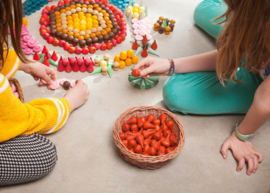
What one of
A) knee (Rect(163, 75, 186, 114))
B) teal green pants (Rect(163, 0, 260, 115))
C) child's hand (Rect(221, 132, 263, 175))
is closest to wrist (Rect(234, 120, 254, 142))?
child's hand (Rect(221, 132, 263, 175))

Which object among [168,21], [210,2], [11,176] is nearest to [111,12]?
[168,21]

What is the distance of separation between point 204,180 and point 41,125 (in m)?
0.66

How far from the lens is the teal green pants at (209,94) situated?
1.12 m

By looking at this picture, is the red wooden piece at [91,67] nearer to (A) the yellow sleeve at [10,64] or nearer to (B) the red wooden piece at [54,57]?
(B) the red wooden piece at [54,57]

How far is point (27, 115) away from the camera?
846mm

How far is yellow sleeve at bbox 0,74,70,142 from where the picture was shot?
2.51 ft

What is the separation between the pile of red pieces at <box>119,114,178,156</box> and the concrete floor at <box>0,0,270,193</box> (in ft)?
0.30

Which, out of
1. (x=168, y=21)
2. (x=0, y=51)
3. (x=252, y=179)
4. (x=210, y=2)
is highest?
(x=0, y=51)

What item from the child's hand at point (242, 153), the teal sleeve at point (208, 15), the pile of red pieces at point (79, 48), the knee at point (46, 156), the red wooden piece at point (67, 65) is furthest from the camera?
the teal sleeve at point (208, 15)

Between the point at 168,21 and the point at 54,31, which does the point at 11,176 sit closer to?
the point at 54,31

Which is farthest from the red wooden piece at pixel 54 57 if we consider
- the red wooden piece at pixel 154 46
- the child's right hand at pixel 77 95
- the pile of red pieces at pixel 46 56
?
the red wooden piece at pixel 154 46

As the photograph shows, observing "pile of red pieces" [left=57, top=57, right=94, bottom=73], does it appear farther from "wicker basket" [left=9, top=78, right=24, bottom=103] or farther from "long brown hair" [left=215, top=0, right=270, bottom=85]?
"long brown hair" [left=215, top=0, right=270, bottom=85]

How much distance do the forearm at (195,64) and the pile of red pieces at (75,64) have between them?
0.45 m

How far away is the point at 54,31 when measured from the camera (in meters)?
1.46
